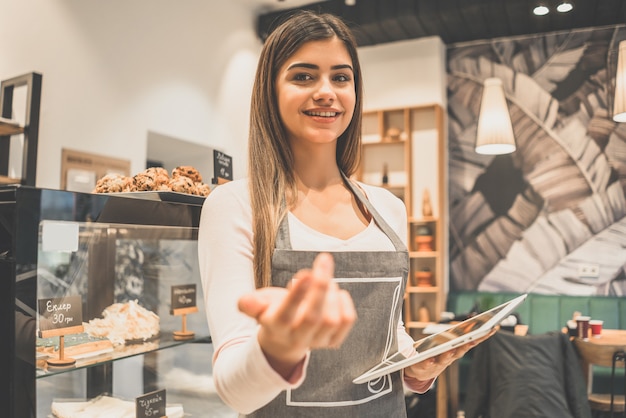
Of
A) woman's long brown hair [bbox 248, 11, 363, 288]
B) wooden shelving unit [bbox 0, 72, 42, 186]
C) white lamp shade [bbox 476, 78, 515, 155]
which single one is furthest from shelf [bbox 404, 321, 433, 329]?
woman's long brown hair [bbox 248, 11, 363, 288]

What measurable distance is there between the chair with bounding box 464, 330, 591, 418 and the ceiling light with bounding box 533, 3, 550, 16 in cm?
283

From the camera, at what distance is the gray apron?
101cm

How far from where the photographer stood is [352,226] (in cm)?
114

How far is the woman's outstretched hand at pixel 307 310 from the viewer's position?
54 cm

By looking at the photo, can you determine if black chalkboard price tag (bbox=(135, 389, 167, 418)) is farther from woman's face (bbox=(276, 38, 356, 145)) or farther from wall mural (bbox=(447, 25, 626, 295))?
wall mural (bbox=(447, 25, 626, 295))

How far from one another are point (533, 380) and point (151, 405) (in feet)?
7.22

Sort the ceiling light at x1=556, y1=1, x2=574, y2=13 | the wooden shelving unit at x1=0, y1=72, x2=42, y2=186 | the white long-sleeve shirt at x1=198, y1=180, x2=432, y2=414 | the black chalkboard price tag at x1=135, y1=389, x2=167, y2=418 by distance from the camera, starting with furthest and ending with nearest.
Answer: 1. the ceiling light at x1=556, y1=1, x2=574, y2=13
2. the wooden shelving unit at x1=0, y1=72, x2=42, y2=186
3. the black chalkboard price tag at x1=135, y1=389, x2=167, y2=418
4. the white long-sleeve shirt at x1=198, y1=180, x2=432, y2=414

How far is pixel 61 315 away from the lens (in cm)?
127

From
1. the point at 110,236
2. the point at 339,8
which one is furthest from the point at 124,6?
the point at 110,236

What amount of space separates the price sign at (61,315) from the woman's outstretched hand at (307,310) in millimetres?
761

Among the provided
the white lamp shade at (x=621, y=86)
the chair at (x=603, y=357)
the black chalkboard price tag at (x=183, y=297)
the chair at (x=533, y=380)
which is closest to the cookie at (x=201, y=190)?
the black chalkboard price tag at (x=183, y=297)

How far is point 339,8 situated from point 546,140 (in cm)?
227

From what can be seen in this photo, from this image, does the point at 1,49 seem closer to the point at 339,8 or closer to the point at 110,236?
the point at 110,236

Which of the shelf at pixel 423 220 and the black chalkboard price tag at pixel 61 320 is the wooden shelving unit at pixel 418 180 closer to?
the shelf at pixel 423 220
